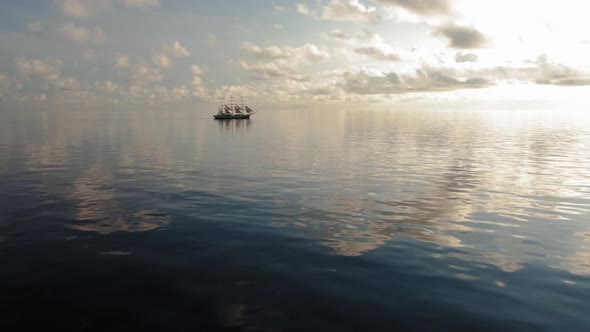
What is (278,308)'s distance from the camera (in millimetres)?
10617

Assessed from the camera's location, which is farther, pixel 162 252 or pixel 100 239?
pixel 100 239

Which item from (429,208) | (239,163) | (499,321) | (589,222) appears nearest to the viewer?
(499,321)

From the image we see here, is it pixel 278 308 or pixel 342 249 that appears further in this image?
pixel 342 249

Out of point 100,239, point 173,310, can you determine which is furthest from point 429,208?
point 100,239

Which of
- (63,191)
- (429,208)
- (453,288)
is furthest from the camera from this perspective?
(63,191)

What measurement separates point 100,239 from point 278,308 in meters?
10.4

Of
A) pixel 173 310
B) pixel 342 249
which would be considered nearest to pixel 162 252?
pixel 173 310

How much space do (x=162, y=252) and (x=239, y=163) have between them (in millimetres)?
28600

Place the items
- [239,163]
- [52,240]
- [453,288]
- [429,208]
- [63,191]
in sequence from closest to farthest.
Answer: [453,288]
[52,240]
[429,208]
[63,191]
[239,163]

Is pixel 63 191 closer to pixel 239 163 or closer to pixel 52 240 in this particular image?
pixel 52 240

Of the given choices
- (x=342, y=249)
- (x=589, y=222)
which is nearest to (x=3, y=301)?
(x=342, y=249)

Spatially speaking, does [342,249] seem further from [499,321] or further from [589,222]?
[589,222]

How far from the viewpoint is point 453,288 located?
1204 centimetres

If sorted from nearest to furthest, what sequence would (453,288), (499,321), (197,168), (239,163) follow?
(499,321), (453,288), (197,168), (239,163)
